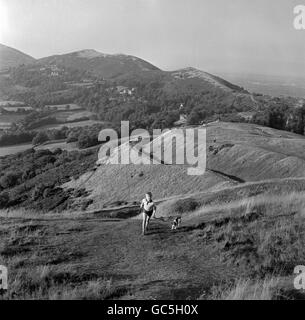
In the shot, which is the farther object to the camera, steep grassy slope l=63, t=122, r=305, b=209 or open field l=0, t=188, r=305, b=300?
steep grassy slope l=63, t=122, r=305, b=209

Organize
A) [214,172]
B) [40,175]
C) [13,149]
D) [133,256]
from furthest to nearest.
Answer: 1. [13,149]
2. [40,175]
3. [214,172]
4. [133,256]

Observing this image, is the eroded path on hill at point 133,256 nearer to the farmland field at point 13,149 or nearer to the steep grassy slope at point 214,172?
the steep grassy slope at point 214,172

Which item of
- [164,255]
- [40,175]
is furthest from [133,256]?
[40,175]

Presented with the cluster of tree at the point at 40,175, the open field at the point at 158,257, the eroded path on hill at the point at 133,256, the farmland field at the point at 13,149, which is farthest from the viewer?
the farmland field at the point at 13,149

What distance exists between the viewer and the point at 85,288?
942 centimetres

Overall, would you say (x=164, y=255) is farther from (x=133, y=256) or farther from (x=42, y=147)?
(x=42, y=147)

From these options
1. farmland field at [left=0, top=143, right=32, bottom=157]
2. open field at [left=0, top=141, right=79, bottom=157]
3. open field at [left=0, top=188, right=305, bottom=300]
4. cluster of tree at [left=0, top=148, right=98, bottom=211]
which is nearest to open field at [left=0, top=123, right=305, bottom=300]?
open field at [left=0, top=188, right=305, bottom=300]

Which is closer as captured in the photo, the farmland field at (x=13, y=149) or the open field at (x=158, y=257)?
the open field at (x=158, y=257)

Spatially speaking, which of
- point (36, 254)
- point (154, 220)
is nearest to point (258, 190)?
point (154, 220)

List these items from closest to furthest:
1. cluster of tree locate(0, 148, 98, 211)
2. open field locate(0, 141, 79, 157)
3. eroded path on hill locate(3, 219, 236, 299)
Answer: eroded path on hill locate(3, 219, 236, 299)
cluster of tree locate(0, 148, 98, 211)
open field locate(0, 141, 79, 157)

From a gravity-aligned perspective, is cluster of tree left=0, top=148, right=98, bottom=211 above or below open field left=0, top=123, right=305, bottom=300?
below

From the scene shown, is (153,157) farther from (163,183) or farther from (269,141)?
(269,141)

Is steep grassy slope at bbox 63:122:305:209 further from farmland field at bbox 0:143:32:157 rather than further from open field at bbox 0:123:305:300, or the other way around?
farmland field at bbox 0:143:32:157

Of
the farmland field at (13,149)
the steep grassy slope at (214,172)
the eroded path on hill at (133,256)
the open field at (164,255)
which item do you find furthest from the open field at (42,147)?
the eroded path on hill at (133,256)
